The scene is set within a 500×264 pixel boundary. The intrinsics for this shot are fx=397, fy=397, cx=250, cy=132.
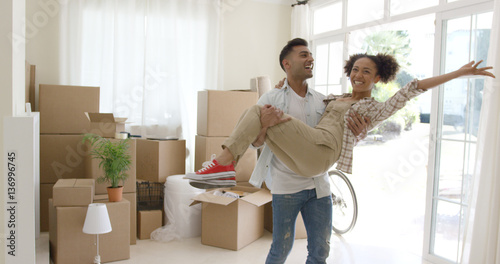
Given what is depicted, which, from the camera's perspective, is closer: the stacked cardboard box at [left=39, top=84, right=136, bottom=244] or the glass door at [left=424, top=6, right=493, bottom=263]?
the glass door at [left=424, top=6, right=493, bottom=263]

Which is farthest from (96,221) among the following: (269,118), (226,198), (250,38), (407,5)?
(407,5)

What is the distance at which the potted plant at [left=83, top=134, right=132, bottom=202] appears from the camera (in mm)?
3062

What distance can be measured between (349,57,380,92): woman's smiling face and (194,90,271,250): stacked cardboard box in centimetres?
152

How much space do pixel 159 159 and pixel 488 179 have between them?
105 inches

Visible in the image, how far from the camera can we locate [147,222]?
3596mm

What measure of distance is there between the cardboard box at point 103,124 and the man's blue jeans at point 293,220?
1.81m

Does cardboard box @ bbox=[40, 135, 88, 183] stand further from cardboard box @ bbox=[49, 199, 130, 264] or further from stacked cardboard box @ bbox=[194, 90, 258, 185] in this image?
stacked cardboard box @ bbox=[194, 90, 258, 185]

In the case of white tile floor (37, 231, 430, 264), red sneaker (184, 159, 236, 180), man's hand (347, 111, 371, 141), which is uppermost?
man's hand (347, 111, 371, 141)

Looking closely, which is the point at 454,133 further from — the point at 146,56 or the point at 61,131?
the point at 61,131

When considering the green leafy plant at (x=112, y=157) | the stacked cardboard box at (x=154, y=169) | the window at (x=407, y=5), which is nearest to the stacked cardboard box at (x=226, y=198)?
the stacked cardboard box at (x=154, y=169)

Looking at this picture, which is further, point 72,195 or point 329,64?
point 329,64

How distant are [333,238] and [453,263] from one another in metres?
1.07

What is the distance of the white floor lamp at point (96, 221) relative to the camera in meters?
2.74

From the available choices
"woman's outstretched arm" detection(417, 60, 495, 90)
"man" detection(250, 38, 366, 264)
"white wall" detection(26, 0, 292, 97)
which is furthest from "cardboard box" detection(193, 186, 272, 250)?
"woman's outstretched arm" detection(417, 60, 495, 90)
